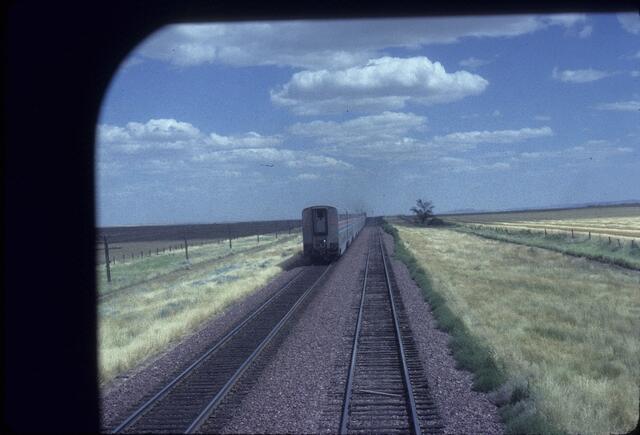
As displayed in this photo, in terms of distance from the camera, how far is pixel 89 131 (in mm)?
8312

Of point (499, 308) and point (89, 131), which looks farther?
point (499, 308)

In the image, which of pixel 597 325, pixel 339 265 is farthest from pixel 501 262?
pixel 597 325

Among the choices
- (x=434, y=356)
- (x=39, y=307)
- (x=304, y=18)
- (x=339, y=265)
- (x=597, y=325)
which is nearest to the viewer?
(x=304, y=18)

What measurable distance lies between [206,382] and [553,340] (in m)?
7.21

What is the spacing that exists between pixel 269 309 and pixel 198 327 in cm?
294

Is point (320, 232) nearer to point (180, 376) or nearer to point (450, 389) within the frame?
point (180, 376)

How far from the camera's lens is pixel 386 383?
11.1 meters

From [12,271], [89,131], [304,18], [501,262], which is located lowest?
[501,262]

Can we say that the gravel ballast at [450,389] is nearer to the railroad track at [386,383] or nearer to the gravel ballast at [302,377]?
the railroad track at [386,383]

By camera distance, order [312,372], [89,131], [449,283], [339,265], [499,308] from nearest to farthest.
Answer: [89,131] → [312,372] → [499,308] → [449,283] → [339,265]

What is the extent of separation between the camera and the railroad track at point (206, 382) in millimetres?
9156

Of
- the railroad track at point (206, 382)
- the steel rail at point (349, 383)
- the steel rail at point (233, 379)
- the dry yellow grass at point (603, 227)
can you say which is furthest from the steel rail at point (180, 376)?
the dry yellow grass at point (603, 227)

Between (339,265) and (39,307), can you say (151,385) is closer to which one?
(39,307)

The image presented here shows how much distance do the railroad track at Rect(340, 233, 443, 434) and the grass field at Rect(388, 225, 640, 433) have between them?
3.22 feet
